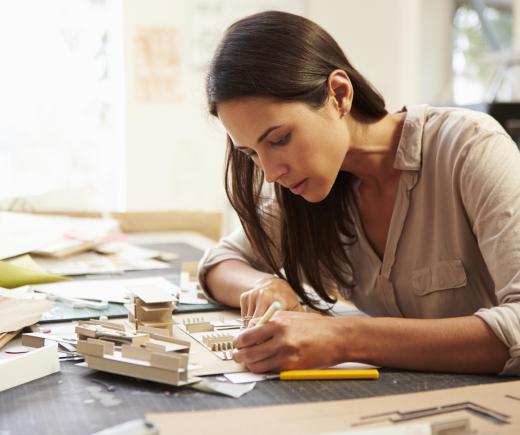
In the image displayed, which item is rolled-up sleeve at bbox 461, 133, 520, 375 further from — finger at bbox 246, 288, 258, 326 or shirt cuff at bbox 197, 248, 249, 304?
shirt cuff at bbox 197, 248, 249, 304

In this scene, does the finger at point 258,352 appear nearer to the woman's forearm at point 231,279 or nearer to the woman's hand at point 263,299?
the woman's hand at point 263,299

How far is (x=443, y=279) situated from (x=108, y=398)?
658 mm

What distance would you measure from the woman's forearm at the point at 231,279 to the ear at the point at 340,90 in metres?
0.37

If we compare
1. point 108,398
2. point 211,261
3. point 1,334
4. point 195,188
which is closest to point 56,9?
point 195,188

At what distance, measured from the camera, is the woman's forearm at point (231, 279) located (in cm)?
136

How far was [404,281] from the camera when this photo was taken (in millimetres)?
1305

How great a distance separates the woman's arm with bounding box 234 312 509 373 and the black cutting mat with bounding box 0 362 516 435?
2 cm

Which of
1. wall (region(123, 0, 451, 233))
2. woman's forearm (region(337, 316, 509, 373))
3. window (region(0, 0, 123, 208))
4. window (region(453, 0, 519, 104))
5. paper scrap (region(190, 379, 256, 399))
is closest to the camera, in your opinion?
paper scrap (region(190, 379, 256, 399))

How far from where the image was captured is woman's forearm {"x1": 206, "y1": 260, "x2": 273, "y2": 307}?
1.36 meters

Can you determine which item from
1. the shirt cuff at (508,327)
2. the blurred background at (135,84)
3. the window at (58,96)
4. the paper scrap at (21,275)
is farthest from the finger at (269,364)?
the window at (58,96)

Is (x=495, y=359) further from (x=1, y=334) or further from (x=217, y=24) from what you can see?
(x=217, y=24)

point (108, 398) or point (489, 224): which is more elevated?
point (489, 224)

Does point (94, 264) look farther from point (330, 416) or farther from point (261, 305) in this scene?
point (330, 416)

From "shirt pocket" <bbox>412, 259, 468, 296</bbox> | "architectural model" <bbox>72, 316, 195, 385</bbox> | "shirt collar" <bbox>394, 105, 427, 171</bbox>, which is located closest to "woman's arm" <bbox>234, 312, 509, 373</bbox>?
"architectural model" <bbox>72, 316, 195, 385</bbox>
